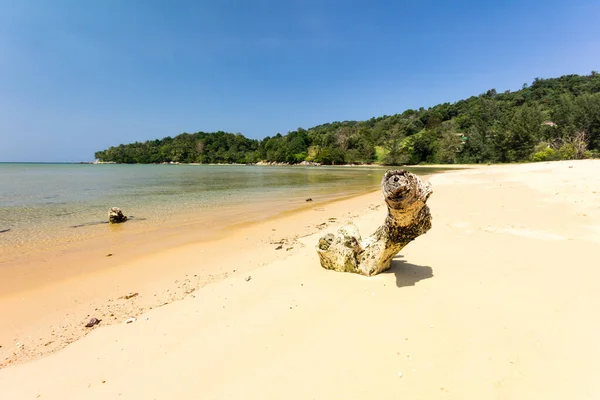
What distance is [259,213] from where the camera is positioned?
11.9 m

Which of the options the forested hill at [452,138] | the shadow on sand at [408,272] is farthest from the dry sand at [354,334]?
the forested hill at [452,138]

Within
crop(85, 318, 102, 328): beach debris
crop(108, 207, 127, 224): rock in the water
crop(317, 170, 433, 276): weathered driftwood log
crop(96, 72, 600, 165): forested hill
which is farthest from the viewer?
crop(96, 72, 600, 165): forested hill

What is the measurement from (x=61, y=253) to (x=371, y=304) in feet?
25.2

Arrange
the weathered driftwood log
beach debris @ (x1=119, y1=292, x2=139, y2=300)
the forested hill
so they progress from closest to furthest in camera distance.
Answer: the weathered driftwood log
beach debris @ (x1=119, y1=292, x2=139, y2=300)
the forested hill

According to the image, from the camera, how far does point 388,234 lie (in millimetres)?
3668

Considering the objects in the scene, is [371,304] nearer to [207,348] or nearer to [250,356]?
[250,356]

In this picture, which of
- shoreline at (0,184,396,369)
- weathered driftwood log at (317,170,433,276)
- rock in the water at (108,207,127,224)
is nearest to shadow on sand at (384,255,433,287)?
weathered driftwood log at (317,170,433,276)

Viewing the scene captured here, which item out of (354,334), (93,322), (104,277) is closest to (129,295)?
(93,322)

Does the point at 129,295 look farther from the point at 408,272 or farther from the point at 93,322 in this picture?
the point at 408,272

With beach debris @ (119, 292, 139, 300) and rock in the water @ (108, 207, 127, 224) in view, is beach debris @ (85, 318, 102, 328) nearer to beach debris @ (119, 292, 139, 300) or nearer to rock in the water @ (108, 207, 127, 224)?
beach debris @ (119, 292, 139, 300)

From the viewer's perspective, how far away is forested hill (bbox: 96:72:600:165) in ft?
152

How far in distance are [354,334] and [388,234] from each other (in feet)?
4.51

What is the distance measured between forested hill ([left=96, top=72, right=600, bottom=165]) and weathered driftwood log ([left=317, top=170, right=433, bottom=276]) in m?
48.4

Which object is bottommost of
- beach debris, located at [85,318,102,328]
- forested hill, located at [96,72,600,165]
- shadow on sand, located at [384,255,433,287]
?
beach debris, located at [85,318,102,328]
